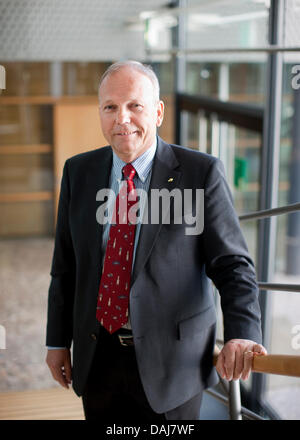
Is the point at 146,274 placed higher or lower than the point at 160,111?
lower

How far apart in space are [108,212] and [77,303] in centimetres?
29

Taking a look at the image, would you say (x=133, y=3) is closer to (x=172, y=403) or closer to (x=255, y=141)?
(x=255, y=141)

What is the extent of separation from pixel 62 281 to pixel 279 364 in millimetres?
A: 737

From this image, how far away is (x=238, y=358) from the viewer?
1.27 meters

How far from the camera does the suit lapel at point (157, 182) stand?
4.62 ft

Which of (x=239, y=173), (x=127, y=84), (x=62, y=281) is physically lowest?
(x=62, y=281)

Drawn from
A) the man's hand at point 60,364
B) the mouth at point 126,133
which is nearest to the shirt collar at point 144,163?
the mouth at point 126,133

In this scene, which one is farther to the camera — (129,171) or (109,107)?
(129,171)

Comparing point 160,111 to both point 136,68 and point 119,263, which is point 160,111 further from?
point 119,263

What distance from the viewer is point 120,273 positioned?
4.79 ft

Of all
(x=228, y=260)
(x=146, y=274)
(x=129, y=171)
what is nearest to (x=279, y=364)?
(x=228, y=260)

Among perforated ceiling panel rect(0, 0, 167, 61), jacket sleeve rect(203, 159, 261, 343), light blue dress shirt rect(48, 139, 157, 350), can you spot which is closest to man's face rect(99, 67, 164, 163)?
light blue dress shirt rect(48, 139, 157, 350)

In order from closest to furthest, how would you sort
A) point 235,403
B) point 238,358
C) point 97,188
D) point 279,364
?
point 279,364 < point 238,358 < point 97,188 < point 235,403
